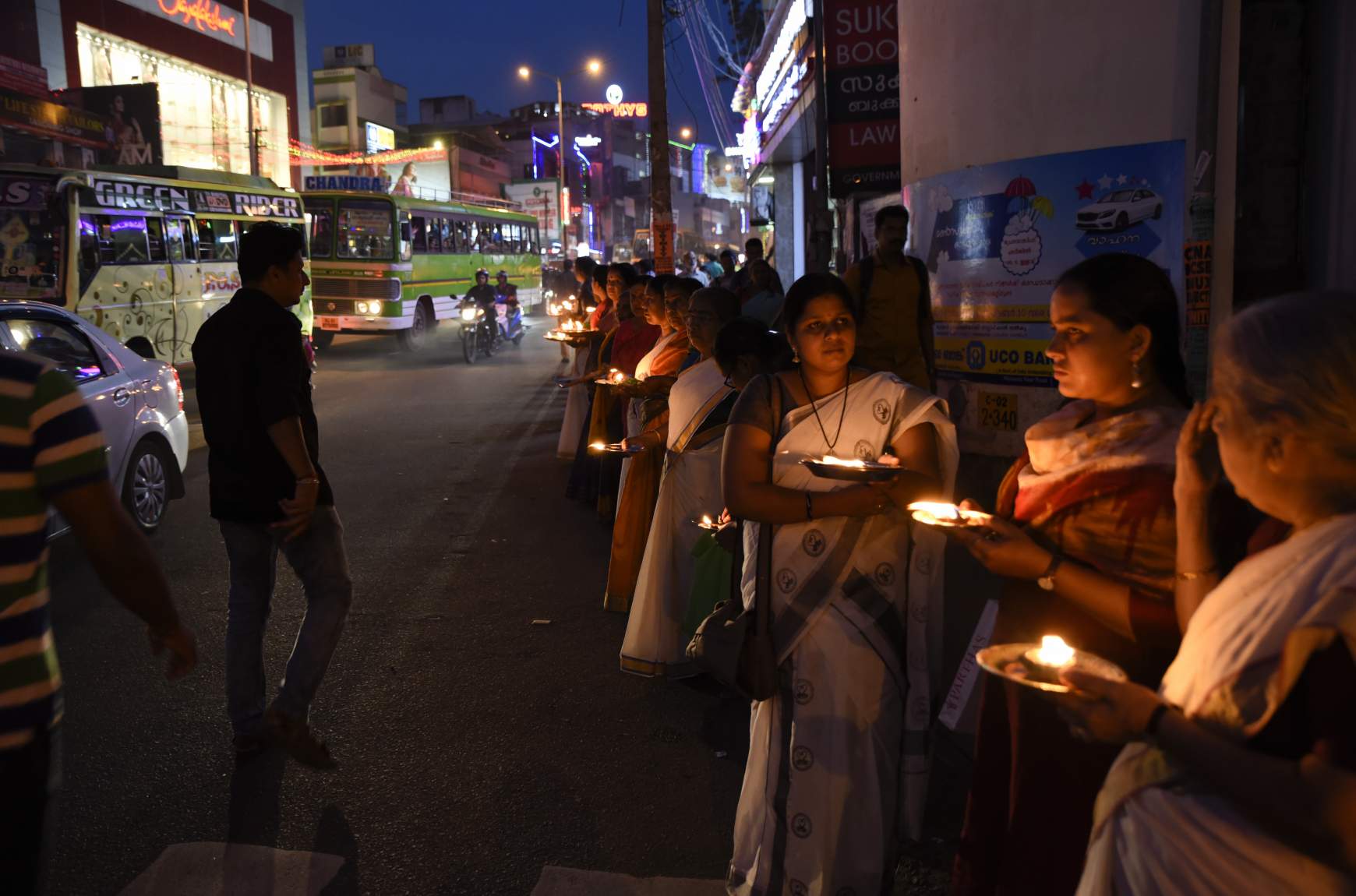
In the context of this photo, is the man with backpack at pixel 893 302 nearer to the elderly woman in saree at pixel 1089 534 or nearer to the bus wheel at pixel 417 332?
the elderly woman in saree at pixel 1089 534

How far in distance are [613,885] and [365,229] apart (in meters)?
22.2

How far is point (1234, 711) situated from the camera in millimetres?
1492

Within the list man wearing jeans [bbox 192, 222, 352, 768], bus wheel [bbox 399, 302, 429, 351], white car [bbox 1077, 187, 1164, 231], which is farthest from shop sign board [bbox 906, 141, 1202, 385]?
bus wheel [bbox 399, 302, 429, 351]

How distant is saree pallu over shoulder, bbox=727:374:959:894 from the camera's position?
115 inches

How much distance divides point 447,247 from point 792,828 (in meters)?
25.5

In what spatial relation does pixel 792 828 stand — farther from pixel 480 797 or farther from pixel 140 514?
pixel 140 514

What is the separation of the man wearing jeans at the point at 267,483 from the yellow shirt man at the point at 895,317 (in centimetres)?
477

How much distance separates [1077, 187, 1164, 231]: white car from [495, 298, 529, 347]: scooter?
1671cm

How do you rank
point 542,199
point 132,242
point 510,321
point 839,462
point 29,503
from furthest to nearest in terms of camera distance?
point 542,199
point 510,321
point 132,242
point 839,462
point 29,503

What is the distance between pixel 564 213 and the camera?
54.1m

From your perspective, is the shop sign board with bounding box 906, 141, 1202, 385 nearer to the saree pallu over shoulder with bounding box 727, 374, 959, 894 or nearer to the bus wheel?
the saree pallu over shoulder with bounding box 727, 374, 959, 894

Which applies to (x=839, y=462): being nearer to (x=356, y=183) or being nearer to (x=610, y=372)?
(x=610, y=372)

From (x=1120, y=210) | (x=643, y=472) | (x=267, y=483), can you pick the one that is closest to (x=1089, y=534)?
(x=267, y=483)

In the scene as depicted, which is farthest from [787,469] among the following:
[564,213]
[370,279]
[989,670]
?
[564,213]
